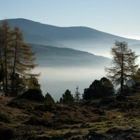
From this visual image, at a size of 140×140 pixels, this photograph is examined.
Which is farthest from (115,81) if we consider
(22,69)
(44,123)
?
(44,123)

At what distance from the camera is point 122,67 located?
64000mm

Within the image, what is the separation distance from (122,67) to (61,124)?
38.6 metres

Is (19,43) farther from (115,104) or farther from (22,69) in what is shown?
(115,104)

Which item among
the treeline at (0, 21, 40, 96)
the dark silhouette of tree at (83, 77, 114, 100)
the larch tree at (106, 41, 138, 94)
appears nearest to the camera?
the treeline at (0, 21, 40, 96)

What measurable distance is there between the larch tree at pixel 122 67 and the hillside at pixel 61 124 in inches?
840

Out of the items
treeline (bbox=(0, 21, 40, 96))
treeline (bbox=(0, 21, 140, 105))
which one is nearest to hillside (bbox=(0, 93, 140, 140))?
treeline (bbox=(0, 21, 140, 105))

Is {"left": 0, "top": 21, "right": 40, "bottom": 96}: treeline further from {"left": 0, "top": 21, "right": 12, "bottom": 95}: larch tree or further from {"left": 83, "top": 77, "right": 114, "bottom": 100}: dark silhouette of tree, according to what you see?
{"left": 83, "top": 77, "right": 114, "bottom": 100}: dark silhouette of tree

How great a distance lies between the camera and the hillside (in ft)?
67.1

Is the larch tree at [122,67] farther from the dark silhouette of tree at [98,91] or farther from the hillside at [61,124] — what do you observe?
the hillside at [61,124]

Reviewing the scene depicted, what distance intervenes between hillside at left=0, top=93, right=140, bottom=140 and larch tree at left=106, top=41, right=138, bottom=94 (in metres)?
21.3

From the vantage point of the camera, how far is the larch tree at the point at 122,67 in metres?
63.9

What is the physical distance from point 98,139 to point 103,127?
3720 mm

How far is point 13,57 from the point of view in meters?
53.5

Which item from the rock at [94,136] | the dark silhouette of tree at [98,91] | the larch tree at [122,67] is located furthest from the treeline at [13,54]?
the rock at [94,136]
